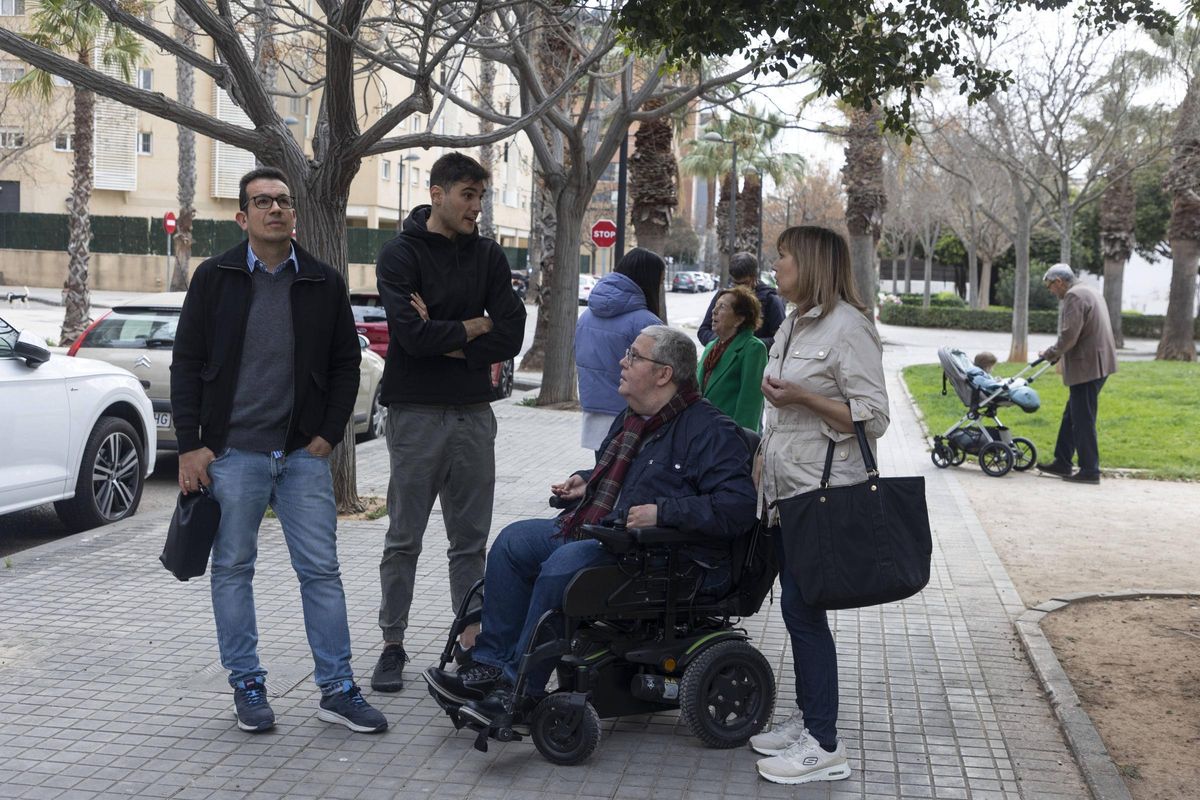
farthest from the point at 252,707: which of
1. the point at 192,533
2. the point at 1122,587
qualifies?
the point at 1122,587

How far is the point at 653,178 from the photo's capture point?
23578mm

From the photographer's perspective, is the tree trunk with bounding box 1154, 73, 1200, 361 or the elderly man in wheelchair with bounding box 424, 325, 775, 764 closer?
the elderly man in wheelchair with bounding box 424, 325, 775, 764

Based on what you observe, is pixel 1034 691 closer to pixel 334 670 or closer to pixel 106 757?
pixel 334 670

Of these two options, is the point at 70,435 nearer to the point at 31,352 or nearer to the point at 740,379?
the point at 31,352

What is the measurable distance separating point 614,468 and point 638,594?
0.51m

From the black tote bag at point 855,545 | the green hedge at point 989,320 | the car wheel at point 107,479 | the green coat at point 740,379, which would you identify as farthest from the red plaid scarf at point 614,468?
the green hedge at point 989,320

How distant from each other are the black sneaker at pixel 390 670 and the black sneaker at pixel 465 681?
0.52 meters

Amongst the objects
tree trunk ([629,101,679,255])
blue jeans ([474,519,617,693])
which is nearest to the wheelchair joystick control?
blue jeans ([474,519,617,693])

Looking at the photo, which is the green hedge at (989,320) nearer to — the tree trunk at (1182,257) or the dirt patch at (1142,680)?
the tree trunk at (1182,257)

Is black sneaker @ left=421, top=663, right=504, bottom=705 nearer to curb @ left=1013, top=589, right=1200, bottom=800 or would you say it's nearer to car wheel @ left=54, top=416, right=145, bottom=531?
curb @ left=1013, top=589, right=1200, bottom=800

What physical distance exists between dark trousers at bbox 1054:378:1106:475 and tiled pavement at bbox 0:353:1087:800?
455 cm

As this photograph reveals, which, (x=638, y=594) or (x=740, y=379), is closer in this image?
(x=638, y=594)

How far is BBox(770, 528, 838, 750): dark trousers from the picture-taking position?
4633mm

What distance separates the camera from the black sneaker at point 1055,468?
1241 centimetres
